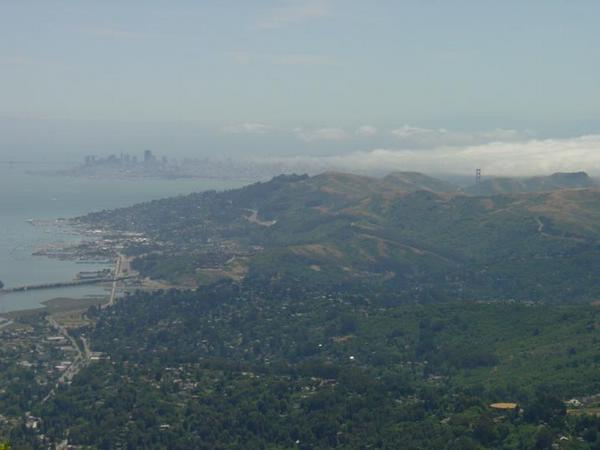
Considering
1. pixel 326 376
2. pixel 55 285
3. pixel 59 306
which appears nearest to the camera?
pixel 326 376

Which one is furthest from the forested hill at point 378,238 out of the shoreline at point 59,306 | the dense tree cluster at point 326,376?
the dense tree cluster at point 326,376

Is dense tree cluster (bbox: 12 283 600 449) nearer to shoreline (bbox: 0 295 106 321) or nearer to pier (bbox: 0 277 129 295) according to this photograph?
shoreline (bbox: 0 295 106 321)

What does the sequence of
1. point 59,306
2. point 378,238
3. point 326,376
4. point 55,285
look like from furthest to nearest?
point 378,238 → point 55,285 → point 59,306 → point 326,376

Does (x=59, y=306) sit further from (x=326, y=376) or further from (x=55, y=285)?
(x=326, y=376)

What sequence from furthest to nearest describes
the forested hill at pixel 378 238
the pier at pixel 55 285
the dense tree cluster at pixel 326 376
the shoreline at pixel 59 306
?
1. the pier at pixel 55 285
2. the forested hill at pixel 378 238
3. the shoreline at pixel 59 306
4. the dense tree cluster at pixel 326 376

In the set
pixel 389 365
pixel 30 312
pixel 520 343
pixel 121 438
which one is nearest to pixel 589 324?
pixel 520 343

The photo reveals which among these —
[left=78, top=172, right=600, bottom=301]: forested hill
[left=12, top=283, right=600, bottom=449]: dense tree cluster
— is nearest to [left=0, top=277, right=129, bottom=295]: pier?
[left=78, top=172, right=600, bottom=301]: forested hill

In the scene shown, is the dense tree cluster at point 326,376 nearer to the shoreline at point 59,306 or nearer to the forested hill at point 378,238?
the shoreline at point 59,306

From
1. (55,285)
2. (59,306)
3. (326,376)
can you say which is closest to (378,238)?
(55,285)
